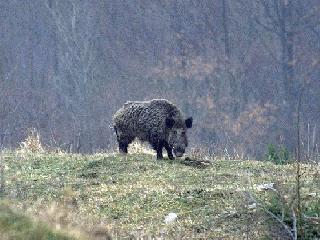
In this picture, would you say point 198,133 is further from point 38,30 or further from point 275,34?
point 38,30

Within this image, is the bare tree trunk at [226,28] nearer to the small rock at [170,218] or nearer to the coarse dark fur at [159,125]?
the coarse dark fur at [159,125]

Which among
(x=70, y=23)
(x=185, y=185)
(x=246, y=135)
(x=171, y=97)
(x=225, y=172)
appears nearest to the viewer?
(x=185, y=185)

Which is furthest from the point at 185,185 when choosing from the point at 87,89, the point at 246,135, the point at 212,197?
the point at 87,89

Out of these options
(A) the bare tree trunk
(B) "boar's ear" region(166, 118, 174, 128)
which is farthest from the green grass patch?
(A) the bare tree trunk

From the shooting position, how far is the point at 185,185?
41.3ft

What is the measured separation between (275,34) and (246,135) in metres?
6.14

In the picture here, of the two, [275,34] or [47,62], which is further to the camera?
[47,62]

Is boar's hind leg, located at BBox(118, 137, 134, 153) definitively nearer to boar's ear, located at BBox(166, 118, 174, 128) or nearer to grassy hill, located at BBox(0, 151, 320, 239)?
grassy hill, located at BBox(0, 151, 320, 239)

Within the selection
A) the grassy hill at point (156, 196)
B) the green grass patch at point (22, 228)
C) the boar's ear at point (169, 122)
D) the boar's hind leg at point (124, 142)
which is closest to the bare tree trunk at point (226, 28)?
the boar's hind leg at point (124, 142)

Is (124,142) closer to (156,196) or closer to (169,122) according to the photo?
(169,122)

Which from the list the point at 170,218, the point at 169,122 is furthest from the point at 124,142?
the point at 170,218

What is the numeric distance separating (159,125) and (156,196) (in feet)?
12.7

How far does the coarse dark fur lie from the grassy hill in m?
0.43

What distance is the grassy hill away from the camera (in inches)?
378
